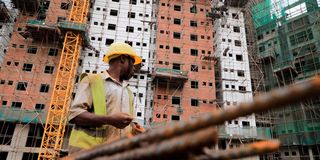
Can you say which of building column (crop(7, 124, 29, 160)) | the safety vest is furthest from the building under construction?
the safety vest

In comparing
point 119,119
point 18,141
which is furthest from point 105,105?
point 18,141

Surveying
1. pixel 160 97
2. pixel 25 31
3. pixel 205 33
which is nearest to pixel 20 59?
pixel 25 31

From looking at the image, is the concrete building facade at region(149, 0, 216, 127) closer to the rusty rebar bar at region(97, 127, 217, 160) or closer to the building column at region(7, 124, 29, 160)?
the building column at region(7, 124, 29, 160)

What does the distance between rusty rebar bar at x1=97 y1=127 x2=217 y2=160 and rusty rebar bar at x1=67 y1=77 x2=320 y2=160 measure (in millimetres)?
24

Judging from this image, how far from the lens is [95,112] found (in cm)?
199

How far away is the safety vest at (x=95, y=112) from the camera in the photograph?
1.88 m

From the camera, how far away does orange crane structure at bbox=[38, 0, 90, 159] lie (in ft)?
60.0

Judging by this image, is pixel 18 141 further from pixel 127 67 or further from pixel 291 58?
pixel 291 58

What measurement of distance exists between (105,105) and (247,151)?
49.2 inches

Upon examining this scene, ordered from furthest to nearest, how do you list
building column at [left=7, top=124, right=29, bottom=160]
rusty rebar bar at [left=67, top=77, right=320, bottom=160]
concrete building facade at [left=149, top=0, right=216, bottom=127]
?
concrete building facade at [left=149, top=0, right=216, bottom=127] → building column at [left=7, top=124, right=29, bottom=160] → rusty rebar bar at [left=67, top=77, right=320, bottom=160]

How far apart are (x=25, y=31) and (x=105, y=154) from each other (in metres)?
23.5

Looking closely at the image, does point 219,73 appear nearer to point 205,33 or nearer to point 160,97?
point 205,33

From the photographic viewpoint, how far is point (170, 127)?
1.01 meters

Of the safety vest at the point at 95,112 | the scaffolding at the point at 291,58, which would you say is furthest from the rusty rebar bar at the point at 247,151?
the scaffolding at the point at 291,58
